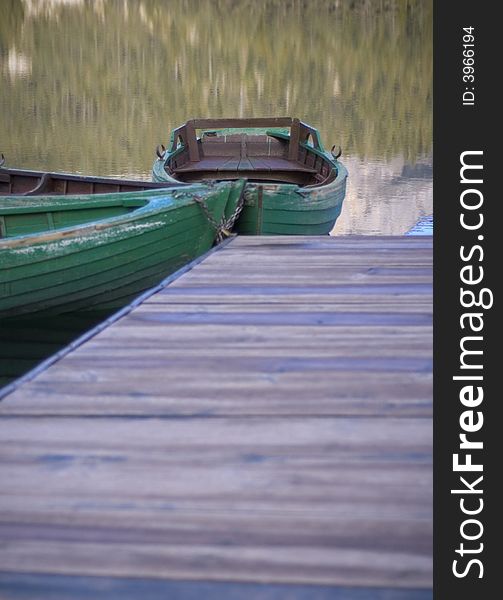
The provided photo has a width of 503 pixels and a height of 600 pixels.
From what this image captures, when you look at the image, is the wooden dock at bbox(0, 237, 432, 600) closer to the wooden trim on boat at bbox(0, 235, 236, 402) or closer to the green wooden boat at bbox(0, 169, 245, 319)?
the wooden trim on boat at bbox(0, 235, 236, 402)

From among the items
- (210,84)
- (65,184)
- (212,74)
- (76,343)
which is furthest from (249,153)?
(212,74)

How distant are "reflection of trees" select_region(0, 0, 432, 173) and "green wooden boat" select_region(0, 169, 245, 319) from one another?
1000 centimetres

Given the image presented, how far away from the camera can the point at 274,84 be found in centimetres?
3359

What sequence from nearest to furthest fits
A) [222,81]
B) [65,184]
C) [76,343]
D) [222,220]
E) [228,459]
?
1. [228,459]
2. [76,343]
3. [222,220]
4. [65,184]
5. [222,81]

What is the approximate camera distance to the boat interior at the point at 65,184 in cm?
727

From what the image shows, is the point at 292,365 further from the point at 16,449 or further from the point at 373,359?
the point at 16,449

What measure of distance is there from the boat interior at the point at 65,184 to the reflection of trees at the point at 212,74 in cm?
803

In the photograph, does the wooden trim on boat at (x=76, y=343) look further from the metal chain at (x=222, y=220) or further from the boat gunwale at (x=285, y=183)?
the boat gunwale at (x=285, y=183)

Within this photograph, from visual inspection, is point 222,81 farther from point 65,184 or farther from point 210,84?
point 65,184

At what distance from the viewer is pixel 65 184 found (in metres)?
7.68

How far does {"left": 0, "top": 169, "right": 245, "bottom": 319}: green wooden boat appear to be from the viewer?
5.66 meters

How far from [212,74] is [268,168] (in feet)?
90.7

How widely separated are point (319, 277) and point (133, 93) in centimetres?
2695

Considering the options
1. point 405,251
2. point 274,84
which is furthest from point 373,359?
point 274,84
